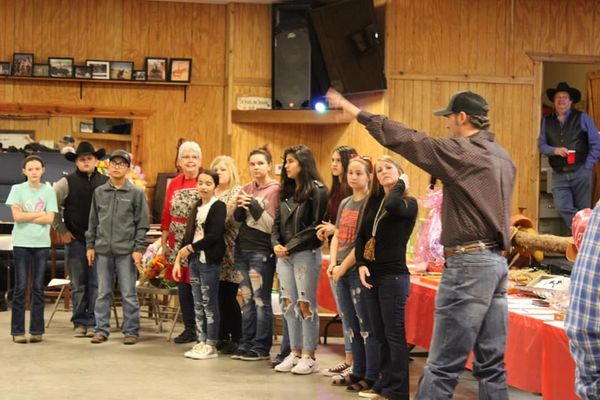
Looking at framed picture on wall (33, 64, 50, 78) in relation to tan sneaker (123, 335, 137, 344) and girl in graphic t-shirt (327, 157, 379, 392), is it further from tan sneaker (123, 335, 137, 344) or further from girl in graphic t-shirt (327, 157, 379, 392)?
girl in graphic t-shirt (327, 157, 379, 392)

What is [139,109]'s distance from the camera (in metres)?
12.5

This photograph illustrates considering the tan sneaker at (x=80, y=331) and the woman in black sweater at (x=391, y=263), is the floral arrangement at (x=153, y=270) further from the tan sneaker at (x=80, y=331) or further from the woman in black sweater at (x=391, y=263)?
the woman in black sweater at (x=391, y=263)

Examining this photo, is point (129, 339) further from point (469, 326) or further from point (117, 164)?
point (469, 326)

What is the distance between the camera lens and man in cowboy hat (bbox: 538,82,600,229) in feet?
33.5

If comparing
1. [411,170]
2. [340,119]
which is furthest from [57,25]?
[411,170]

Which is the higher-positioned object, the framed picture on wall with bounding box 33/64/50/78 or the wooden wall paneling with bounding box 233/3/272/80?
the wooden wall paneling with bounding box 233/3/272/80

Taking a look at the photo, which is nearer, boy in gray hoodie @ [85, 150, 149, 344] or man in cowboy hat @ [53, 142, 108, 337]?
boy in gray hoodie @ [85, 150, 149, 344]

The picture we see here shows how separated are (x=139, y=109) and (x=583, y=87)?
19.0 feet

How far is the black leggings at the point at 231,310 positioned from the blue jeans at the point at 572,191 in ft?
13.7

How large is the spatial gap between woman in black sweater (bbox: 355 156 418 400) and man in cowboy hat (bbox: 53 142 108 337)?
3256 mm

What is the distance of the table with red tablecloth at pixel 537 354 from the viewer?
4.31 meters

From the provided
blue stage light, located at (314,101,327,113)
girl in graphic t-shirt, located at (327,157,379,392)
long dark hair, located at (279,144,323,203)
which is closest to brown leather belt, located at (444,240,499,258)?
girl in graphic t-shirt, located at (327,157,379,392)


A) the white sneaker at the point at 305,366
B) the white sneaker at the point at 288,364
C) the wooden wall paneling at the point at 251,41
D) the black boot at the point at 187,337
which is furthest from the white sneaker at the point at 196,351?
the wooden wall paneling at the point at 251,41

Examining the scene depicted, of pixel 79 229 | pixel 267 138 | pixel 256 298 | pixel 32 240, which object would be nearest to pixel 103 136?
pixel 267 138
